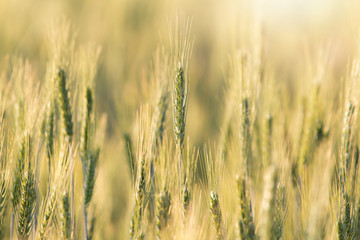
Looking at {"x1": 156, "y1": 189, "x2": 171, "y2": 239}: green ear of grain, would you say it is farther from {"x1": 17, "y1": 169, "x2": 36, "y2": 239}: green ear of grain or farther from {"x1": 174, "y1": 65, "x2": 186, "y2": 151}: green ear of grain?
{"x1": 17, "y1": 169, "x2": 36, "y2": 239}: green ear of grain

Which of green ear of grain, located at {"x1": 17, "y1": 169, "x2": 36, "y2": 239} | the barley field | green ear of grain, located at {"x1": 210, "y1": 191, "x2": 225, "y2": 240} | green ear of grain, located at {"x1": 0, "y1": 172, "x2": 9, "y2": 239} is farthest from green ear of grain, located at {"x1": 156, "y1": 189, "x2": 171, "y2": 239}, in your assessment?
green ear of grain, located at {"x1": 0, "y1": 172, "x2": 9, "y2": 239}

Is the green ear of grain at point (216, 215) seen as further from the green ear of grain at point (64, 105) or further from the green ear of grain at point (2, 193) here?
the green ear of grain at point (2, 193)

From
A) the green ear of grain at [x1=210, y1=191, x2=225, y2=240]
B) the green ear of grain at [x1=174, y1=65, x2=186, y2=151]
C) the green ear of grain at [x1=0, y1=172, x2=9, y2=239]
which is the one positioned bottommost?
the green ear of grain at [x1=210, y1=191, x2=225, y2=240]

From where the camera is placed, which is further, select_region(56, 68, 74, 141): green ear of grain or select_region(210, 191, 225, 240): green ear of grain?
select_region(56, 68, 74, 141): green ear of grain

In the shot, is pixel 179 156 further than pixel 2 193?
No

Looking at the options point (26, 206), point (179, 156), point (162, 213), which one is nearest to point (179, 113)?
point (179, 156)

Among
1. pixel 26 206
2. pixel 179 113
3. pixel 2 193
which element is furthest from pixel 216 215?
pixel 2 193

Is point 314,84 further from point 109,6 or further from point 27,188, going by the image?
point 109,6

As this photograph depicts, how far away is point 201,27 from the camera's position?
418 cm

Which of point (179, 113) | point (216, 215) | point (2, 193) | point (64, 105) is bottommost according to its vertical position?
point (216, 215)

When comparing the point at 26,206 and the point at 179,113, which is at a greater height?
the point at 179,113

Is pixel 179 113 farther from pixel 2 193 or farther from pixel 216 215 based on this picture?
pixel 2 193

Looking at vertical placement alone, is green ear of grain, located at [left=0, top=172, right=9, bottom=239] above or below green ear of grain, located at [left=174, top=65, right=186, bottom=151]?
below

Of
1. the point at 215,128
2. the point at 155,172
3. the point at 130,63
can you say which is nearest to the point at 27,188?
the point at 155,172
